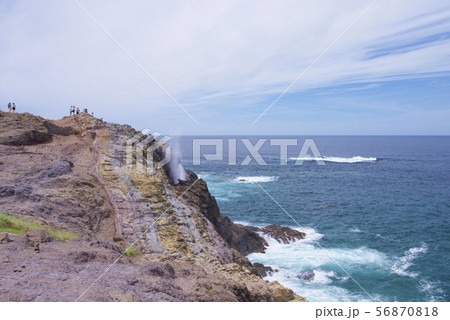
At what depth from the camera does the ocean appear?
22781 mm

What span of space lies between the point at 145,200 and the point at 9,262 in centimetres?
→ 709

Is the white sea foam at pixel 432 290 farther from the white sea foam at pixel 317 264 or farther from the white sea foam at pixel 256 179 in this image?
the white sea foam at pixel 256 179

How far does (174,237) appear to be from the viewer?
12.8 metres

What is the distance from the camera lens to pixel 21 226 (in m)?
10.5

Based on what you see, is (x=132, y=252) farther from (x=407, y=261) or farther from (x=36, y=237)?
(x=407, y=261)

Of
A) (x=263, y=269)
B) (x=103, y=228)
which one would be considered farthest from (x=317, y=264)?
(x=103, y=228)

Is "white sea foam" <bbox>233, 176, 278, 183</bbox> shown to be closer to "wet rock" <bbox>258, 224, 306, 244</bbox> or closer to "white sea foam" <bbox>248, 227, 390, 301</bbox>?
"wet rock" <bbox>258, 224, 306, 244</bbox>

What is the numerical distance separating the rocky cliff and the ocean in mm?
7999

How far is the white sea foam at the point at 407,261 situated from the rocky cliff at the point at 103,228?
12.5 m

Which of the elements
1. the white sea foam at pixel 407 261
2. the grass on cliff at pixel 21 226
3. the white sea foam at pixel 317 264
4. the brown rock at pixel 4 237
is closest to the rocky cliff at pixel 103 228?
the brown rock at pixel 4 237

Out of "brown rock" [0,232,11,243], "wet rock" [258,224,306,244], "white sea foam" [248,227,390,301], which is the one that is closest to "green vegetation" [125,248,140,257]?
"brown rock" [0,232,11,243]

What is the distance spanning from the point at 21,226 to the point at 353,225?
31091 mm

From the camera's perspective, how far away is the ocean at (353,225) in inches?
897
